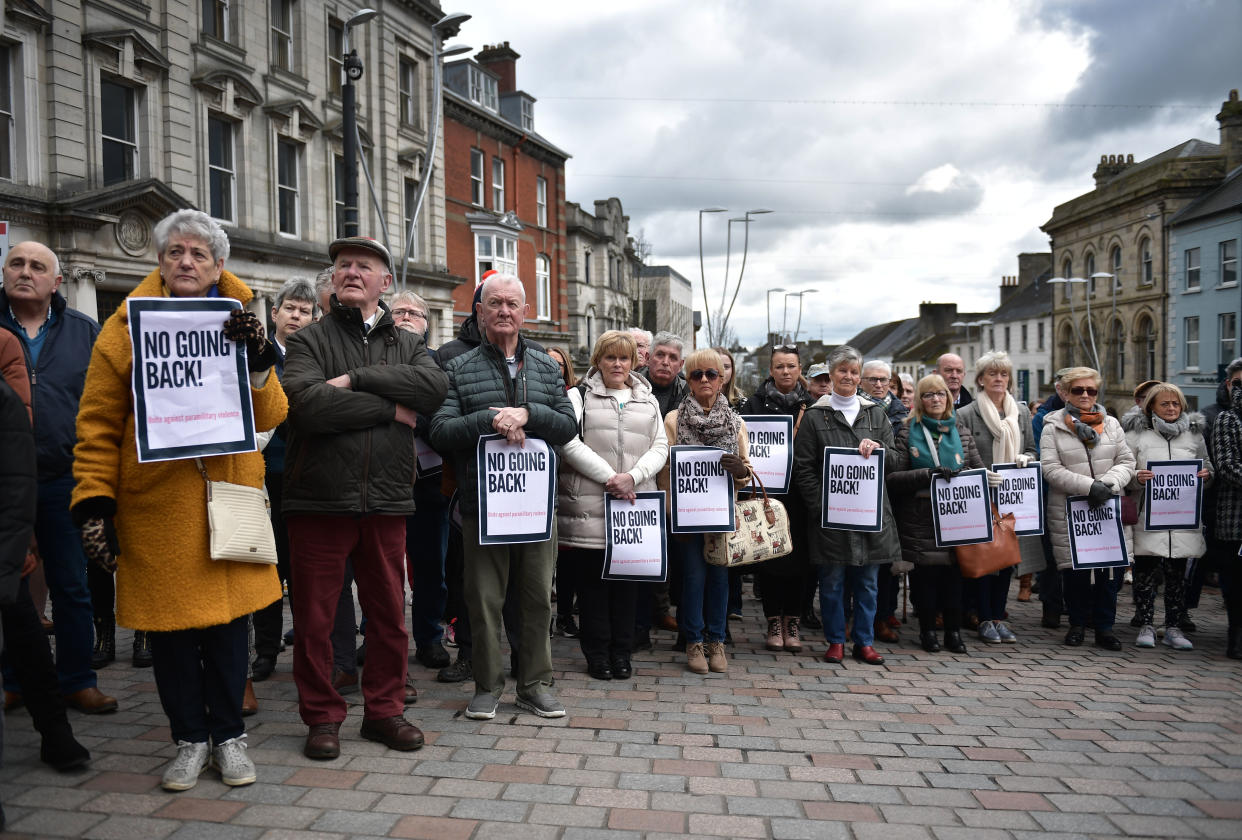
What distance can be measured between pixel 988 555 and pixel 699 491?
2444 mm

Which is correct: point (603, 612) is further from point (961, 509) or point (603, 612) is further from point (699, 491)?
point (961, 509)

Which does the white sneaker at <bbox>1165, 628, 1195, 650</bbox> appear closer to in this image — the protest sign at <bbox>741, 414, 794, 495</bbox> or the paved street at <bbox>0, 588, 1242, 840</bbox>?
the paved street at <bbox>0, 588, 1242, 840</bbox>

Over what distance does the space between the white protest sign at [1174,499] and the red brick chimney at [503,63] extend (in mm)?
36977

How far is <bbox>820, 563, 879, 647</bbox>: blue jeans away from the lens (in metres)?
6.31

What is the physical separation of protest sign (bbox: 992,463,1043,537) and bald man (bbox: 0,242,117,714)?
20.3 feet

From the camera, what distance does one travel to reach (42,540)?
180 inches

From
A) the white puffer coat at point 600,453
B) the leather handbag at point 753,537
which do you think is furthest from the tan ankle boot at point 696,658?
the white puffer coat at point 600,453

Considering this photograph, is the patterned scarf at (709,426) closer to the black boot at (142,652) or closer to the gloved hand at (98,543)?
the gloved hand at (98,543)

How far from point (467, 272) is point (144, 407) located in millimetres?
30684

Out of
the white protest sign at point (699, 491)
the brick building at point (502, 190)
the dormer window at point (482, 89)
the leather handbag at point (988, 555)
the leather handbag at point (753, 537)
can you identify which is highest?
the dormer window at point (482, 89)

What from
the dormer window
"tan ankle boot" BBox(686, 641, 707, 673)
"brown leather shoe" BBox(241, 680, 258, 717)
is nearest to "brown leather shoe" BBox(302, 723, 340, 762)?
"brown leather shoe" BBox(241, 680, 258, 717)

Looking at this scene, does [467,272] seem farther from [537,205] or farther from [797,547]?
[797,547]

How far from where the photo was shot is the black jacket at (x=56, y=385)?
179 inches

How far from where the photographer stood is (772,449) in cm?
668
